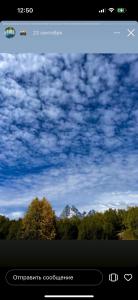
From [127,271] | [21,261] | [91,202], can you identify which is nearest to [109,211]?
[91,202]

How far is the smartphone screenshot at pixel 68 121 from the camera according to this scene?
314cm

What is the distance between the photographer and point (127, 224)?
3219mm

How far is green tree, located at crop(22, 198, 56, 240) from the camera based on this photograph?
3061 millimetres

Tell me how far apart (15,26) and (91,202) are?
116 centimetres

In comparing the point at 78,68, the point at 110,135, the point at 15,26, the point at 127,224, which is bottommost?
the point at 127,224

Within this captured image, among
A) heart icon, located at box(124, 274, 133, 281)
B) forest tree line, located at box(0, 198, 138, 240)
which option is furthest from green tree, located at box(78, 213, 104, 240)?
heart icon, located at box(124, 274, 133, 281)

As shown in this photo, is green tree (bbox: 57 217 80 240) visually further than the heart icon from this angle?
Yes
